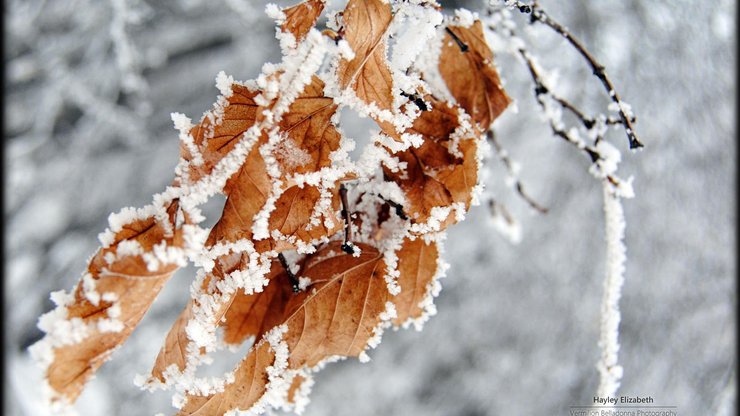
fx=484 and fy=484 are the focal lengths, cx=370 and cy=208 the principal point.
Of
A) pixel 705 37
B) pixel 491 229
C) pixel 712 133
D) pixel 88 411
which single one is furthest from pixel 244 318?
pixel 88 411

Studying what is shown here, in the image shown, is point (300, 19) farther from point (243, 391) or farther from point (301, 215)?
point (243, 391)

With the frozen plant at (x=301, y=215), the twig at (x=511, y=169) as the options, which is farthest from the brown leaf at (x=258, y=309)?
the twig at (x=511, y=169)

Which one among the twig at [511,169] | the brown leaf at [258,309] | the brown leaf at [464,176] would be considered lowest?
the brown leaf at [258,309]

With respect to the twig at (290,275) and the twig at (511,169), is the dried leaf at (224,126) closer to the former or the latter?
the twig at (290,275)

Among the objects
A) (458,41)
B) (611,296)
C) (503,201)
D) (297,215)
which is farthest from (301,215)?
(503,201)

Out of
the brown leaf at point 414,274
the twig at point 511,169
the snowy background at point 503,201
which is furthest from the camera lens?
the snowy background at point 503,201

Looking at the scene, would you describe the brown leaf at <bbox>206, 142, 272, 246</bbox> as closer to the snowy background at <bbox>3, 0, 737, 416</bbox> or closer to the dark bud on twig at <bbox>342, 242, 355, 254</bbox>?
the dark bud on twig at <bbox>342, 242, 355, 254</bbox>

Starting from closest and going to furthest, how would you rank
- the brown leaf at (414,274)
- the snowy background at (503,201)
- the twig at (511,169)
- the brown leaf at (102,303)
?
the brown leaf at (102,303) < the brown leaf at (414,274) < the twig at (511,169) < the snowy background at (503,201)
